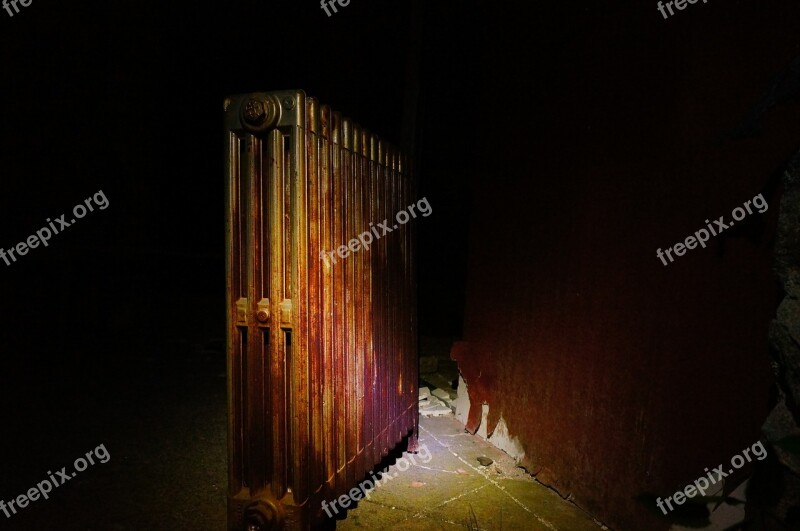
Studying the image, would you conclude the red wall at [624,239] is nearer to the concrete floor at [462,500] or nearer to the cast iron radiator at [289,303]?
the concrete floor at [462,500]

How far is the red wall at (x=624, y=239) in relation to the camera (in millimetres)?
2088

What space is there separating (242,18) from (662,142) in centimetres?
732

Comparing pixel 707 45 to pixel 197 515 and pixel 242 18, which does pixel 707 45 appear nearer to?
pixel 197 515

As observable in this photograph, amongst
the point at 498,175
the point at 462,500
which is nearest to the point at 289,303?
the point at 462,500

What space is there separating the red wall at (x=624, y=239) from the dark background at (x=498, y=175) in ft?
0.04

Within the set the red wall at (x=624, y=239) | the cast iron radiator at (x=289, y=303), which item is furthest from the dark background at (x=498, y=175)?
the cast iron radiator at (x=289, y=303)

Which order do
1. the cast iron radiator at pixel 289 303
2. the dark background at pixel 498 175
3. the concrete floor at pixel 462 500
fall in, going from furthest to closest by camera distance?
the concrete floor at pixel 462 500 → the dark background at pixel 498 175 → the cast iron radiator at pixel 289 303

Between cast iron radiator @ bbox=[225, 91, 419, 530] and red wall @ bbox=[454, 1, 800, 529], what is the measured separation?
1.38 metres

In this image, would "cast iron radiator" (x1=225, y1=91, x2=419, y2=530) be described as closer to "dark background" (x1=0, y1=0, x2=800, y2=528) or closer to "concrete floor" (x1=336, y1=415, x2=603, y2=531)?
"concrete floor" (x1=336, y1=415, x2=603, y2=531)

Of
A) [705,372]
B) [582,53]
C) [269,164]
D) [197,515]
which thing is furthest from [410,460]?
[582,53]

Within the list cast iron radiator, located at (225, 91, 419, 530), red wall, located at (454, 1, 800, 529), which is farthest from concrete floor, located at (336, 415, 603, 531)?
cast iron radiator, located at (225, 91, 419, 530)

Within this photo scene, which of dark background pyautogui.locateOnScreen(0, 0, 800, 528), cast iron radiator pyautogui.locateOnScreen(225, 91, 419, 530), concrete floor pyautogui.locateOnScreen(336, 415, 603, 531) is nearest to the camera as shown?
cast iron radiator pyautogui.locateOnScreen(225, 91, 419, 530)

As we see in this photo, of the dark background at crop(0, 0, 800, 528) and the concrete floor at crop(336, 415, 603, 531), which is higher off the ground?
the dark background at crop(0, 0, 800, 528)

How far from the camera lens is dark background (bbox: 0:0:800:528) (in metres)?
2.22
